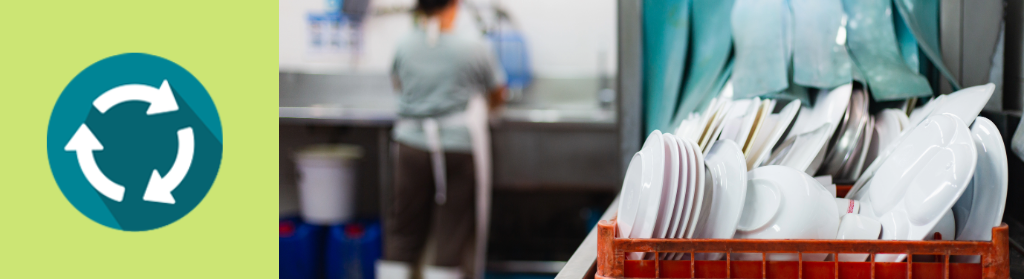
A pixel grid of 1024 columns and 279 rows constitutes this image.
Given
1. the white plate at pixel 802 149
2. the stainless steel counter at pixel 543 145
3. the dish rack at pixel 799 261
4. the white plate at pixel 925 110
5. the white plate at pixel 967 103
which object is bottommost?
the stainless steel counter at pixel 543 145

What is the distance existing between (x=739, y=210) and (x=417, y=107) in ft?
6.07

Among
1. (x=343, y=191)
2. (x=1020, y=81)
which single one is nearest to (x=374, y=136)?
(x=343, y=191)

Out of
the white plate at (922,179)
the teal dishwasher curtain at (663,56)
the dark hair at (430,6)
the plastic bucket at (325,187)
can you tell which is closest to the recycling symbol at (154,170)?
the dark hair at (430,6)

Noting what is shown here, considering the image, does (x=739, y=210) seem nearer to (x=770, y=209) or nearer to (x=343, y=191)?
(x=770, y=209)

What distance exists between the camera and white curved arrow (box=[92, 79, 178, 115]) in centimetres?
157

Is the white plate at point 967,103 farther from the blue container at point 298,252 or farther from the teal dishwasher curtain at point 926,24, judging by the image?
the blue container at point 298,252

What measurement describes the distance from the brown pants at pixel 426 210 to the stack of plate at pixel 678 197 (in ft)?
6.03

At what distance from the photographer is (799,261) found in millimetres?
497

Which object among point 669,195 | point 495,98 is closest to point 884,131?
point 669,195

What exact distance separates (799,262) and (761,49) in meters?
0.44

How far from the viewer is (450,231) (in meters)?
2.46

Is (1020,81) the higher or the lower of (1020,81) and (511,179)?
the higher

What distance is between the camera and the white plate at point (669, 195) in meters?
0.52

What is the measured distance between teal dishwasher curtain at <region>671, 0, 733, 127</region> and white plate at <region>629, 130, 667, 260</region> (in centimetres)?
44
